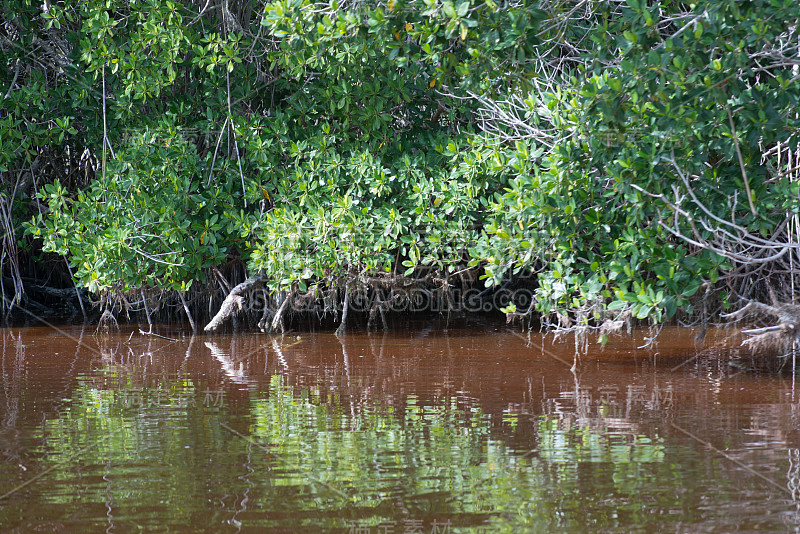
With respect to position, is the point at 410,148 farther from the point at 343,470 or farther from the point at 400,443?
the point at 343,470

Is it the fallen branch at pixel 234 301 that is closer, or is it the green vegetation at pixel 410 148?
the green vegetation at pixel 410 148

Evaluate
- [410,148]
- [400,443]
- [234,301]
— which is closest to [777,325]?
[400,443]

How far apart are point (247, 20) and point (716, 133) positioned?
14.4ft

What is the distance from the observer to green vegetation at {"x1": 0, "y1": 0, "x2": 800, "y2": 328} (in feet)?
15.1

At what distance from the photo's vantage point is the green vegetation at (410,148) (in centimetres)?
461

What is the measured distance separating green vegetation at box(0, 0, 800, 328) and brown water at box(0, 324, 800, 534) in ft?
1.94

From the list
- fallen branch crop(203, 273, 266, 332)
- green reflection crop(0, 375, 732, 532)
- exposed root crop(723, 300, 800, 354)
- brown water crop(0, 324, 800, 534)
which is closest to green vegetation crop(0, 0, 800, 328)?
fallen branch crop(203, 273, 266, 332)

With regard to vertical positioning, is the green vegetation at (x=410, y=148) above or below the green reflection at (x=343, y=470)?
above

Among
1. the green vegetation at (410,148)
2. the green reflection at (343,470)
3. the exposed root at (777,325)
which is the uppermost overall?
the green vegetation at (410,148)

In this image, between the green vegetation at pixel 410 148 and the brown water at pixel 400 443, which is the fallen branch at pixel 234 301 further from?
the brown water at pixel 400 443

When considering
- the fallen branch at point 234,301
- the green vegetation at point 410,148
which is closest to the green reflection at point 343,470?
the green vegetation at point 410,148

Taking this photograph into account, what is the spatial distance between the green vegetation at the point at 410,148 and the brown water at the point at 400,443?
59cm

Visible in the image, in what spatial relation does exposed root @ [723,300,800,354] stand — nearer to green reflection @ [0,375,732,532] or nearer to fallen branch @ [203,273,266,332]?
green reflection @ [0,375,732,532]

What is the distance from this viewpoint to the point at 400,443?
3980 millimetres
